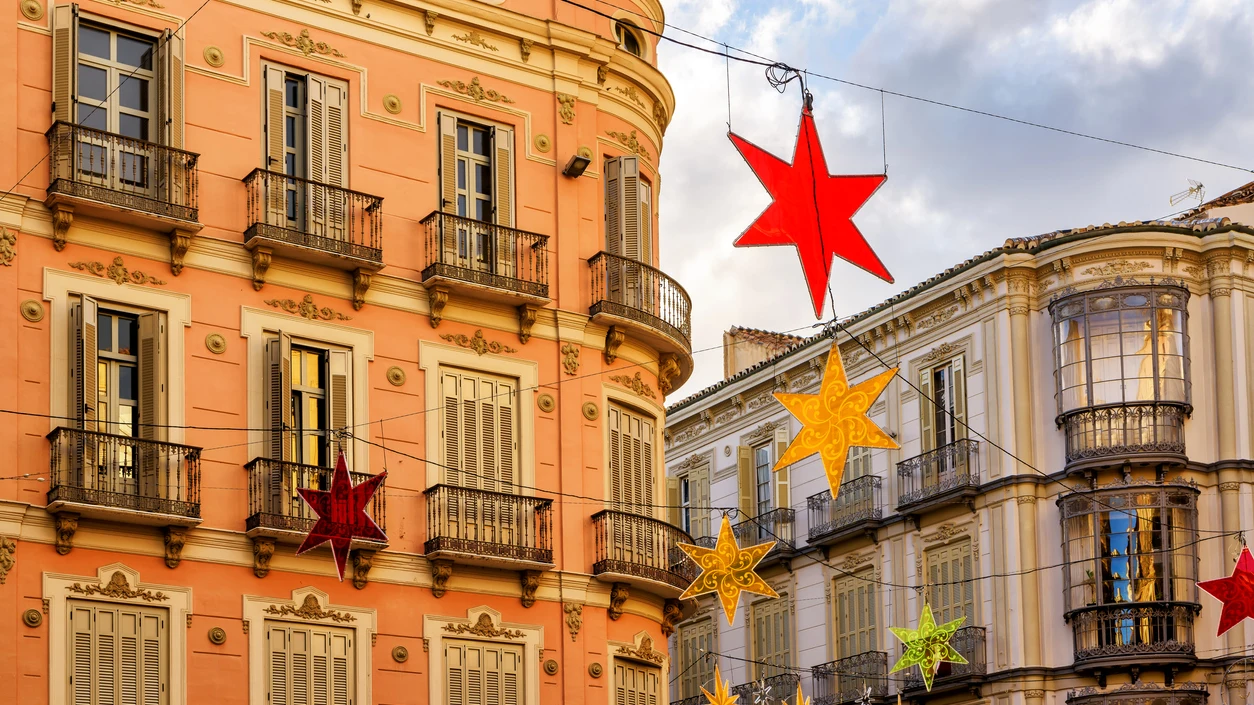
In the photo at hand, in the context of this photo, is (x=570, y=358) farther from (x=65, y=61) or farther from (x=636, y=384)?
(x=65, y=61)

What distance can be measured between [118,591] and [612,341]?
8154 millimetres

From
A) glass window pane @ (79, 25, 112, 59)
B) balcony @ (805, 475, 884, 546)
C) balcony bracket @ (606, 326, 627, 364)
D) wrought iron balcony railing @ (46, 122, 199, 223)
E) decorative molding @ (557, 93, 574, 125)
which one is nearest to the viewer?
wrought iron balcony railing @ (46, 122, 199, 223)

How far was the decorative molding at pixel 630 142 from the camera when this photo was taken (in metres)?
29.7

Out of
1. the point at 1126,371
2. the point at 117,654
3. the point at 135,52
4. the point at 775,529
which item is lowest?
the point at 117,654

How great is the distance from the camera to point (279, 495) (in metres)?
24.6

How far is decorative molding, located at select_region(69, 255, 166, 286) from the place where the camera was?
24.0m

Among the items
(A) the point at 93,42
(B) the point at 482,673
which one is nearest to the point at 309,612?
(B) the point at 482,673

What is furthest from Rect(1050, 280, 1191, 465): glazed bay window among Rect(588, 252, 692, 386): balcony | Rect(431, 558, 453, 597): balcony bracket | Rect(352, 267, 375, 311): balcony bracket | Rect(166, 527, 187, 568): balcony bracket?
Rect(166, 527, 187, 568): balcony bracket

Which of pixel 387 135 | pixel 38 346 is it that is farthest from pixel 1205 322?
pixel 38 346

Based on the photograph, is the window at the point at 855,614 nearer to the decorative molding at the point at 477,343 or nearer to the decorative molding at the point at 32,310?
the decorative molding at the point at 477,343

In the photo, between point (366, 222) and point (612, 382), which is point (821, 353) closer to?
point (612, 382)

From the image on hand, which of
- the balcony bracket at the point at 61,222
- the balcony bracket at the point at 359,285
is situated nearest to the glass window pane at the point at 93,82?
the balcony bracket at the point at 61,222

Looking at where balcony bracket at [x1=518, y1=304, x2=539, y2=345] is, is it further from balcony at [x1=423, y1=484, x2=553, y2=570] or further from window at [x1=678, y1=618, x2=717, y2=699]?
window at [x1=678, y1=618, x2=717, y2=699]

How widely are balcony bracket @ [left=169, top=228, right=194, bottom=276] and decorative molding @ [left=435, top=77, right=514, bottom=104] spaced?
16.1 feet
